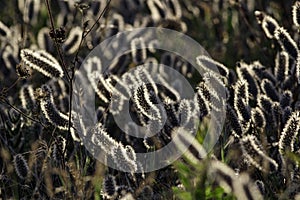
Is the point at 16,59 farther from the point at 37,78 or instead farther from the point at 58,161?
the point at 58,161

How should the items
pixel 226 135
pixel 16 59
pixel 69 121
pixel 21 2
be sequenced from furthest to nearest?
pixel 21 2 → pixel 16 59 → pixel 226 135 → pixel 69 121

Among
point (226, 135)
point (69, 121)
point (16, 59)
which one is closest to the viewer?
point (69, 121)

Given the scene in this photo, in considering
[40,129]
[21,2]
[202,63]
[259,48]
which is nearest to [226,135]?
[202,63]

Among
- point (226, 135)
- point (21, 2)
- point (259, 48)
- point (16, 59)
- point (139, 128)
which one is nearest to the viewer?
point (226, 135)

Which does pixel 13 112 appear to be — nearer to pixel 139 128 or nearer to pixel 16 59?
pixel 139 128

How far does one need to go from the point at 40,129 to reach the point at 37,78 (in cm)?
83

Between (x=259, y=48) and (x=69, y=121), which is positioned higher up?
(x=259, y=48)

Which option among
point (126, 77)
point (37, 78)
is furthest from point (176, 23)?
point (126, 77)

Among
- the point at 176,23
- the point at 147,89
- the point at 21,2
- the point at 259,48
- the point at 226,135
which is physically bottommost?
the point at 226,135

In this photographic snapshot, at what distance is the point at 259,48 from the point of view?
345 cm

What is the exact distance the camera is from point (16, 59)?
316 cm

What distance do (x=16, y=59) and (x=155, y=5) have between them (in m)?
0.82

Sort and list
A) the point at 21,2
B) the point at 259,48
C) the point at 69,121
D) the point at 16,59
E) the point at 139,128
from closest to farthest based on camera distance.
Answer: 1. the point at 69,121
2. the point at 139,128
3. the point at 16,59
4. the point at 259,48
5. the point at 21,2

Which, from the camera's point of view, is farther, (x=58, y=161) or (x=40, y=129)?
(x=40, y=129)
